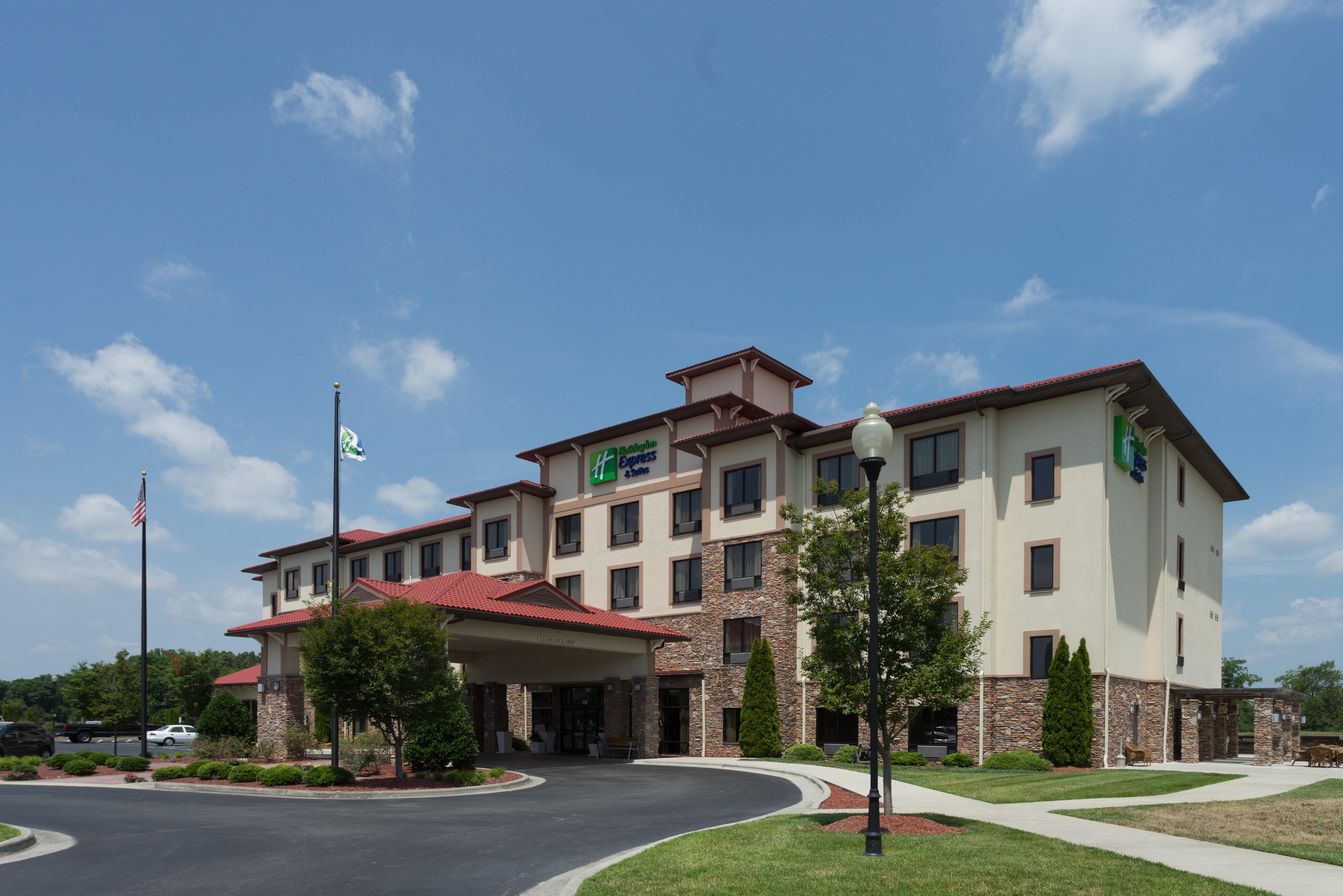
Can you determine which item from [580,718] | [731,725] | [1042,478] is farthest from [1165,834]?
[580,718]

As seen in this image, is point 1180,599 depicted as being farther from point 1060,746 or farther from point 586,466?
point 586,466

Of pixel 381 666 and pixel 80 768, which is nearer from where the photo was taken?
pixel 381 666

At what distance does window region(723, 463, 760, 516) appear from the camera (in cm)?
3916

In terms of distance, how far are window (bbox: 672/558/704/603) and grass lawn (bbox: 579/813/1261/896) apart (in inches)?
1050

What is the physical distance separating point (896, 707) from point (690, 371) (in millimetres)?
27899

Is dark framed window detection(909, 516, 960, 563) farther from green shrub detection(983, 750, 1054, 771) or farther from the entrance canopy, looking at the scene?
the entrance canopy

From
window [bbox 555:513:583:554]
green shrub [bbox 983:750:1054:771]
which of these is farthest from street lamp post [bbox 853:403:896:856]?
window [bbox 555:513:583:554]

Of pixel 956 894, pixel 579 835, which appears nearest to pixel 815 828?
pixel 579 835

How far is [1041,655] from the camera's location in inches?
1264

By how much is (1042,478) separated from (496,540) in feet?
88.8

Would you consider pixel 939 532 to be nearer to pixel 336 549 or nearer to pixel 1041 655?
pixel 1041 655

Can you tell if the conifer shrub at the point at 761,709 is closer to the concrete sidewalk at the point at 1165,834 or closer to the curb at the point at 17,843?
the concrete sidewalk at the point at 1165,834

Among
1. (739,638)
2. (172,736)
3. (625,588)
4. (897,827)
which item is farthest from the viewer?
(172,736)

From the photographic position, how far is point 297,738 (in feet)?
112
